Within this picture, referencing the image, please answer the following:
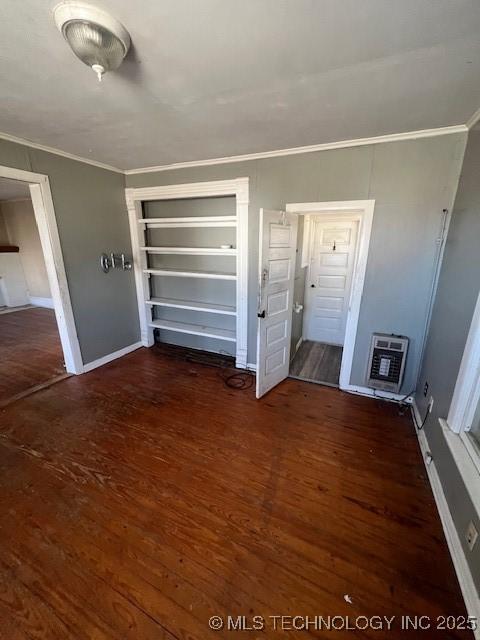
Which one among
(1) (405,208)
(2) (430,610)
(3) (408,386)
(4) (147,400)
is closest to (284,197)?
(1) (405,208)

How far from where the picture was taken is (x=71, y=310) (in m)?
3.12

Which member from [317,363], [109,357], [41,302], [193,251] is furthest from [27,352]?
[317,363]

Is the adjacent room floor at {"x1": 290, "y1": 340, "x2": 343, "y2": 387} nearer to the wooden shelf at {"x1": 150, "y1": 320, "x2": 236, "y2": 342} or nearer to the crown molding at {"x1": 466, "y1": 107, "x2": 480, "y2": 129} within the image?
the wooden shelf at {"x1": 150, "y1": 320, "x2": 236, "y2": 342}

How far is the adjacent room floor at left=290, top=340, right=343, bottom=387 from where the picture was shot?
331cm

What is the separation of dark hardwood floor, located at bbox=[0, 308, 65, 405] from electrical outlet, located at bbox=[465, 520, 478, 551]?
3.98 m

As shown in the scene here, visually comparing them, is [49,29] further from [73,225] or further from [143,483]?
[143,483]

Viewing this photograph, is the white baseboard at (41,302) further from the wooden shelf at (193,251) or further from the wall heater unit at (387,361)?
the wall heater unit at (387,361)

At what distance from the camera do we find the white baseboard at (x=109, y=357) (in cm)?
341

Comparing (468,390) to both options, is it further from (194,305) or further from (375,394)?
(194,305)

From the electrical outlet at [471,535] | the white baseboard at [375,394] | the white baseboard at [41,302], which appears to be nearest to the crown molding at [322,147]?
the white baseboard at [375,394]

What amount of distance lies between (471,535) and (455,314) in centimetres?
134

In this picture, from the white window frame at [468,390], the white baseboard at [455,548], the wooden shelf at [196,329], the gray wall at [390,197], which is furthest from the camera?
the wooden shelf at [196,329]

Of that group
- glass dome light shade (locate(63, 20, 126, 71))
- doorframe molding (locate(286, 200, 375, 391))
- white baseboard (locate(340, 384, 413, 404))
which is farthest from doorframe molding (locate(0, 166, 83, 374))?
white baseboard (locate(340, 384, 413, 404))

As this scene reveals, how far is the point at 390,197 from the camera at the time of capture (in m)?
2.40
